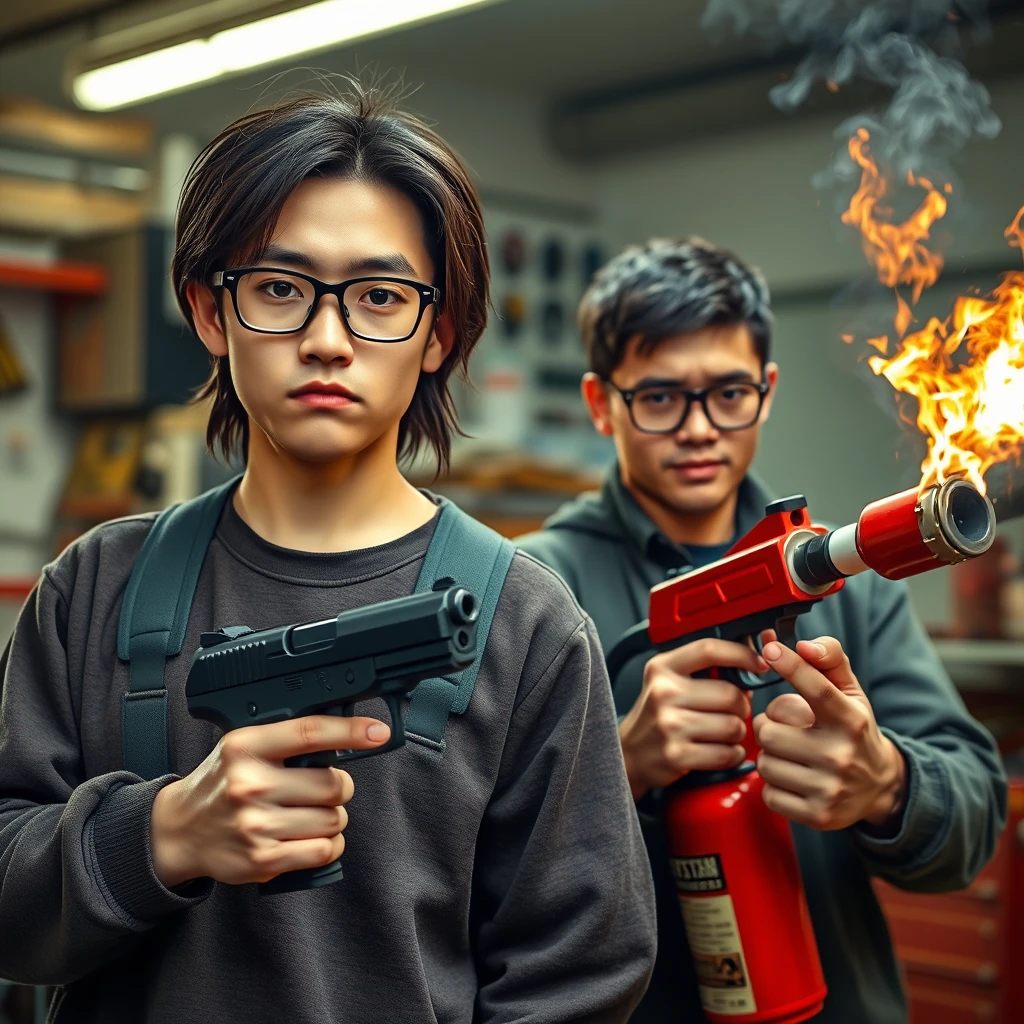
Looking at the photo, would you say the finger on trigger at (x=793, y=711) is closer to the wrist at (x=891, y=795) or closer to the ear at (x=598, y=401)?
the wrist at (x=891, y=795)

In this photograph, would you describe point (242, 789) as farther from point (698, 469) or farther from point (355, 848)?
point (698, 469)

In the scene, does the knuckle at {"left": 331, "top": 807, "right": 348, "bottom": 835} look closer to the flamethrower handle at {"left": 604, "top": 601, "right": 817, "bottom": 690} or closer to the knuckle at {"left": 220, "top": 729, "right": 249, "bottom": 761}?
the knuckle at {"left": 220, "top": 729, "right": 249, "bottom": 761}

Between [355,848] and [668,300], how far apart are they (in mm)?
846

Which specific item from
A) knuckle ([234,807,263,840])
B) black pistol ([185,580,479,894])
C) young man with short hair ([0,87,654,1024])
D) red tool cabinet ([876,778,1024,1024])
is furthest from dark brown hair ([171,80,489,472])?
red tool cabinet ([876,778,1024,1024])

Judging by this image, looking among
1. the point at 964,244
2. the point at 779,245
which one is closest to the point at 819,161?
the point at 779,245

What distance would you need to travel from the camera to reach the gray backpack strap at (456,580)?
1071 mm

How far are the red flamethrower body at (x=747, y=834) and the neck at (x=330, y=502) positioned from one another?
0.37 meters

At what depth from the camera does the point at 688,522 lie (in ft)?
5.26

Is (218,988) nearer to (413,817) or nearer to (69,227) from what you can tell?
(413,817)

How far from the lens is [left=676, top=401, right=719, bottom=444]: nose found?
153cm

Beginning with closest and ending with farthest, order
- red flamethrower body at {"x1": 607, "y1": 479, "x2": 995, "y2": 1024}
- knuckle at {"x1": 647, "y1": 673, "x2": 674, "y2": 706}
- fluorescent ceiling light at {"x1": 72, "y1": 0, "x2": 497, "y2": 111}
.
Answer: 1. red flamethrower body at {"x1": 607, "y1": 479, "x2": 995, "y2": 1024}
2. knuckle at {"x1": 647, "y1": 673, "x2": 674, "y2": 706}
3. fluorescent ceiling light at {"x1": 72, "y1": 0, "x2": 497, "y2": 111}

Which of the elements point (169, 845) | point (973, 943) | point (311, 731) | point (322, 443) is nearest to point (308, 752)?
point (311, 731)

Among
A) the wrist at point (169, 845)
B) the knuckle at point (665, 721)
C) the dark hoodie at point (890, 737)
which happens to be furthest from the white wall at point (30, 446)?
the wrist at point (169, 845)

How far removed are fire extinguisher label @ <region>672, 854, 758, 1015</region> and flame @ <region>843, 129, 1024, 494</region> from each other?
1.61 feet
